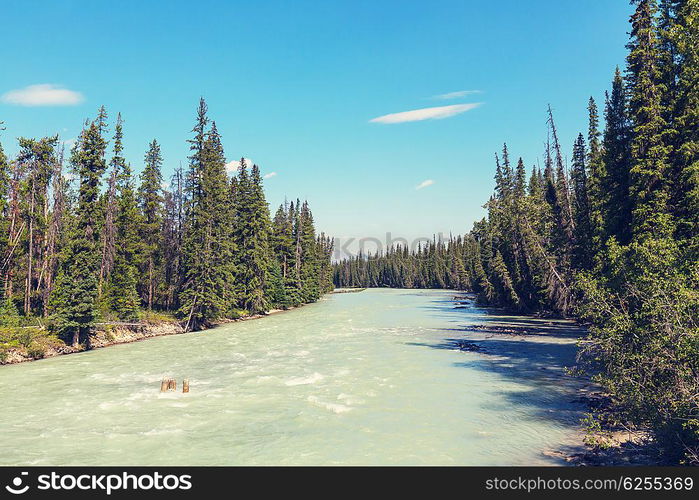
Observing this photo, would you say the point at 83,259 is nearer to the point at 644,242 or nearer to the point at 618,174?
the point at 644,242

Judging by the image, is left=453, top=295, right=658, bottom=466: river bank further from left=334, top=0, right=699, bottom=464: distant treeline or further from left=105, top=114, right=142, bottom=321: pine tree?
left=105, top=114, right=142, bottom=321: pine tree

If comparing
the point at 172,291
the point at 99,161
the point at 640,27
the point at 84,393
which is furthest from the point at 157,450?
the point at 172,291

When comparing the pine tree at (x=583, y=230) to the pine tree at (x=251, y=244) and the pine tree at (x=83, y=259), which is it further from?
the pine tree at (x=83, y=259)

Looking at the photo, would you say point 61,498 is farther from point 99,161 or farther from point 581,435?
point 99,161

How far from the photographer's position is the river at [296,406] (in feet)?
45.4

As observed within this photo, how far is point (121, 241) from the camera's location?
45219mm

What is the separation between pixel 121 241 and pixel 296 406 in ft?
116

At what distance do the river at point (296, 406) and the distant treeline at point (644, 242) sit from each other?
3474 millimetres

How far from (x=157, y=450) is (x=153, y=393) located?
7753 mm

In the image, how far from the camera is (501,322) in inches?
1965

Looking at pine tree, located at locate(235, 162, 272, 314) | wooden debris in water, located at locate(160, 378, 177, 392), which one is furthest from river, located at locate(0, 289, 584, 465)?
pine tree, located at locate(235, 162, 272, 314)

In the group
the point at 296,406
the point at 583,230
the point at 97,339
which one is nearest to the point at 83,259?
the point at 97,339

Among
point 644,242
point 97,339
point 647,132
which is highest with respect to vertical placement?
point 647,132

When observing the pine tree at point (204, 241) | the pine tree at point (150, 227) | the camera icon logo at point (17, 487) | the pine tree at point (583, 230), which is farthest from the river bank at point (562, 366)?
the pine tree at point (150, 227)
